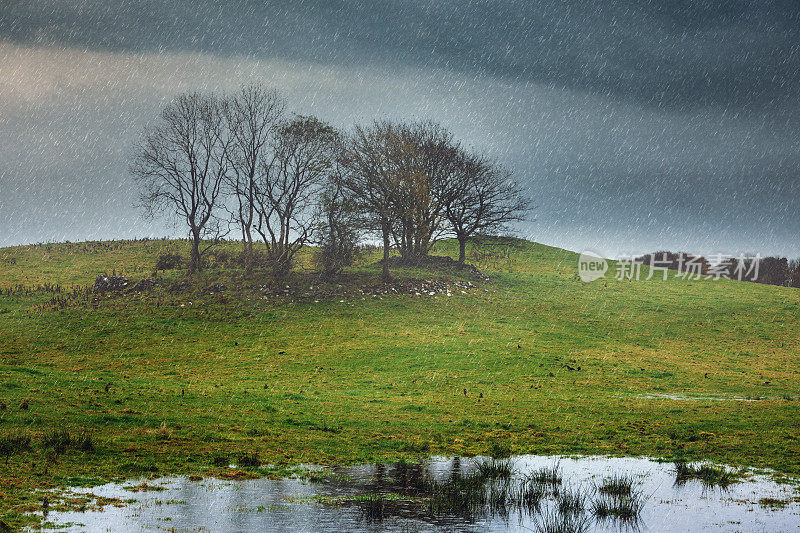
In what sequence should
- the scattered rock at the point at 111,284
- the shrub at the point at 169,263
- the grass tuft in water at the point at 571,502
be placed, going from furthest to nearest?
the shrub at the point at 169,263, the scattered rock at the point at 111,284, the grass tuft in water at the point at 571,502

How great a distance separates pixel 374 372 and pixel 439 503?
69.5 ft

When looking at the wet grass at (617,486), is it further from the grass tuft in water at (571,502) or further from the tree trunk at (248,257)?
the tree trunk at (248,257)

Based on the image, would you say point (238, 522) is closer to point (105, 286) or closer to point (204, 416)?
point (204, 416)

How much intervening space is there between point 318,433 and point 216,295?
33971 mm

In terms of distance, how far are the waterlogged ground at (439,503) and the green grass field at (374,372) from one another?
5.26ft

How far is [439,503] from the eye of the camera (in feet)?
41.2

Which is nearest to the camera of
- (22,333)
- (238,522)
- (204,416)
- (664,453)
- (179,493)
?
(238,522)

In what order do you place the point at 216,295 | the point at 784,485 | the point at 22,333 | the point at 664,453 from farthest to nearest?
the point at 216,295 → the point at 22,333 → the point at 664,453 → the point at 784,485

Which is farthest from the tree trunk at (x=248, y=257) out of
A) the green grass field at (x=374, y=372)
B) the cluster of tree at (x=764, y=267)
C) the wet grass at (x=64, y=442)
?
the cluster of tree at (x=764, y=267)

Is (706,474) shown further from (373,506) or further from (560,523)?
(373,506)

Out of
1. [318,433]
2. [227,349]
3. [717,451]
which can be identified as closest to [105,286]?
[227,349]

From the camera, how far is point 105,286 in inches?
2068

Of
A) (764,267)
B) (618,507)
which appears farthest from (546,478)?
(764,267)

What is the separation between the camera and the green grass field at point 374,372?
17.8m
